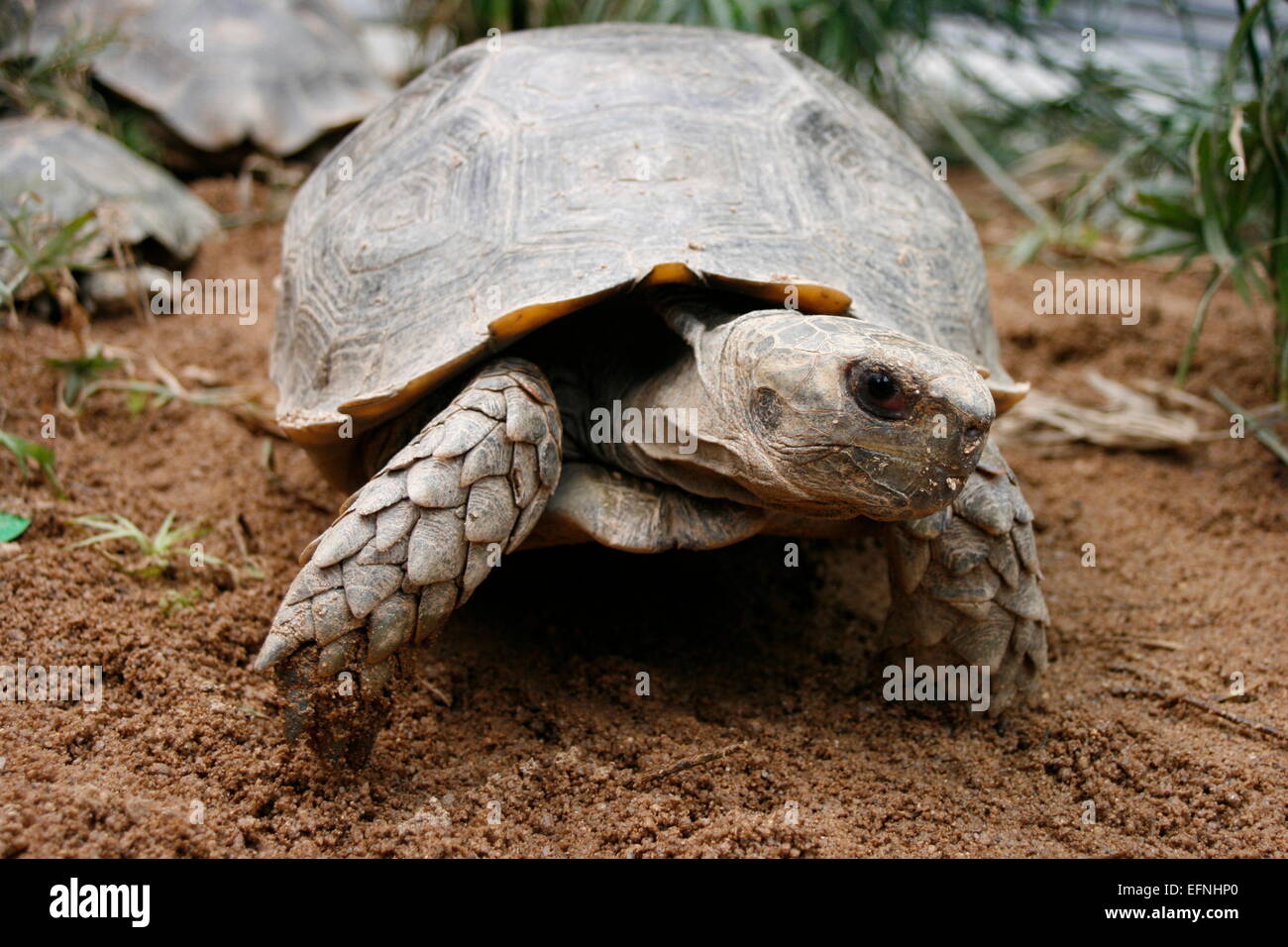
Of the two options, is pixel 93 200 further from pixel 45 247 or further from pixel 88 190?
pixel 45 247

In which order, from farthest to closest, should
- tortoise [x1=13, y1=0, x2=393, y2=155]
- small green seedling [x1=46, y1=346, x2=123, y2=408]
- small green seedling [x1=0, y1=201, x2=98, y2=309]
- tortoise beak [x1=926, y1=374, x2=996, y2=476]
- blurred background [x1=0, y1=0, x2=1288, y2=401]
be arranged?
1. tortoise [x1=13, y1=0, x2=393, y2=155]
2. blurred background [x1=0, y1=0, x2=1288, y2=401]
3. small green seedling [x1=46, y1=346, x2=123, y2=408]
4. small green seedling [x1=0, y1=201, x2=98, y2=309]
5. tortoise beak [x1=926, y1=374, x2=996, y2=476]

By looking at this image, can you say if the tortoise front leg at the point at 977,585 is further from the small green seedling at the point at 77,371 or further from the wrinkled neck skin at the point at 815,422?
the small green seedling at the point at 77,371

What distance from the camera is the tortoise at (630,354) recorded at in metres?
2.23

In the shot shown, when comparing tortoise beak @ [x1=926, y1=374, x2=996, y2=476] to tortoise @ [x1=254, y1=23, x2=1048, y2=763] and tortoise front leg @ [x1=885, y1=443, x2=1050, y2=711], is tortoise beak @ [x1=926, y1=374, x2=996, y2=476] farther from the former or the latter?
tortoise front leg @ [x1=885, y1=443, x2=1050, y2=711]

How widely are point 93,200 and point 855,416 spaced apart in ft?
13.4

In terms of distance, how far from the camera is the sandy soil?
2229 mm

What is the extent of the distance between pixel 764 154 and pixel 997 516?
114 cm

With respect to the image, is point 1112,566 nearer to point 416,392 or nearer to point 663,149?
point 663,149

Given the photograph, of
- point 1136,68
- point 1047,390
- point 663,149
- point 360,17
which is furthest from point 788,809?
point 360,17

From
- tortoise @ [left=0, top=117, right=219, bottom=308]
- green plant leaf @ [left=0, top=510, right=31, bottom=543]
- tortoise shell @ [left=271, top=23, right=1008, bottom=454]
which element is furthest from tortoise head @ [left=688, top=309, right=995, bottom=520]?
tortoise @ [left=0, top=117, right=219, bottom=308]

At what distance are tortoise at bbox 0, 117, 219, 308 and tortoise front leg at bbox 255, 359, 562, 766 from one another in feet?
8.63

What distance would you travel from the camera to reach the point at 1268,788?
8.20 feet

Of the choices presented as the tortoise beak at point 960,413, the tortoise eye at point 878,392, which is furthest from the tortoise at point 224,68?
the tortoise beak at point 960,413

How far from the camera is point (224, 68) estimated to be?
22.0 ft
